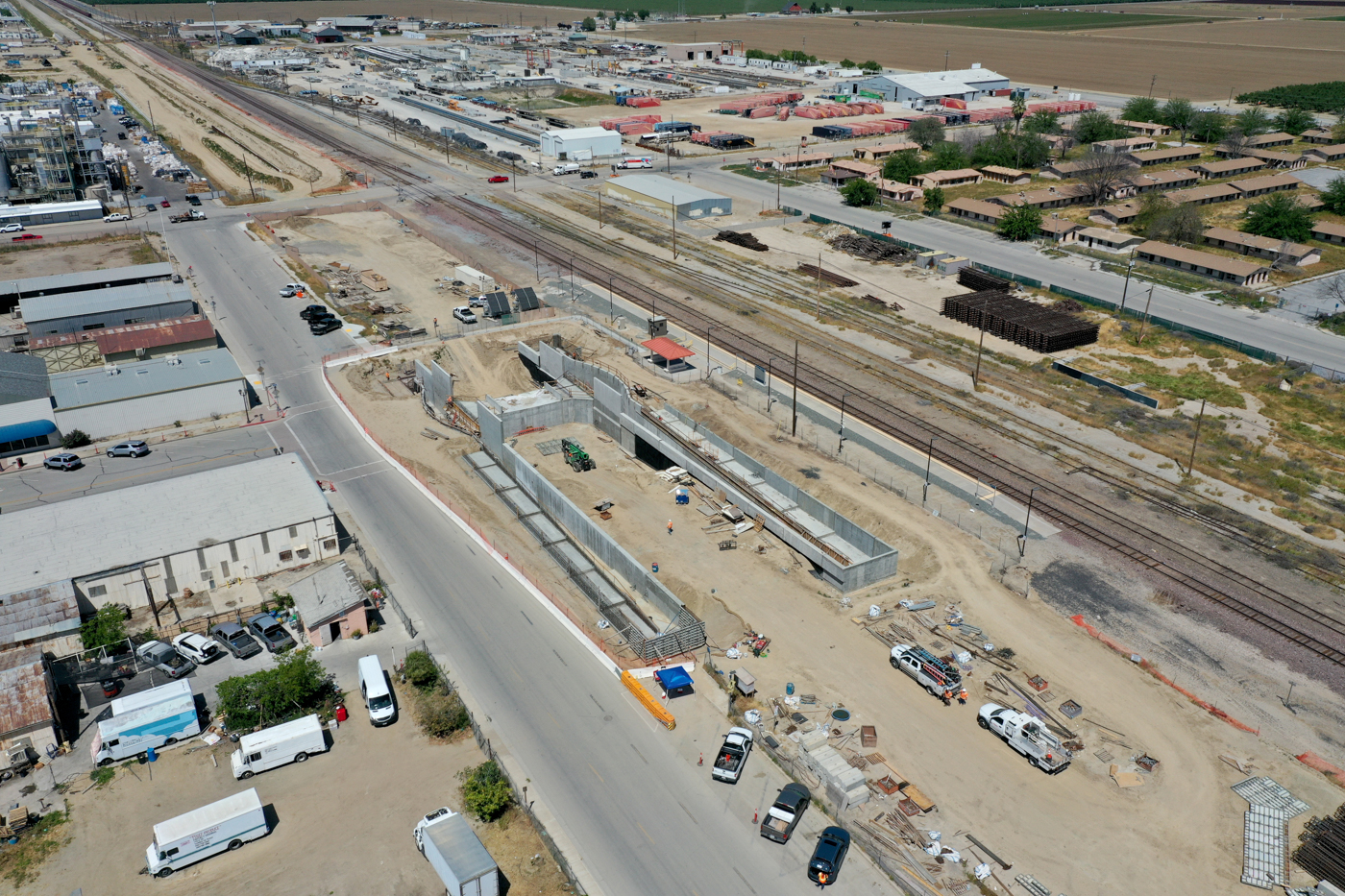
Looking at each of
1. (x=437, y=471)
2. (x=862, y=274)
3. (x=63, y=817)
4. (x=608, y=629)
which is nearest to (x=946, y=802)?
(x=608, y=629)

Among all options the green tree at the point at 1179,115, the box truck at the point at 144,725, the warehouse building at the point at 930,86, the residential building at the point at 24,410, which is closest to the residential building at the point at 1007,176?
the green tree at the point at 1179,115

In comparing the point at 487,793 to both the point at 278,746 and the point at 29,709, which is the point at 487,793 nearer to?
the point at 278,746

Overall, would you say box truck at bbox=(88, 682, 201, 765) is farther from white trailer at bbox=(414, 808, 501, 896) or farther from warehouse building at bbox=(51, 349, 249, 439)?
warehouse building at bbox=(51, 349, 249, 439)

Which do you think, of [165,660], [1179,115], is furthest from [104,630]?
[1179,115]

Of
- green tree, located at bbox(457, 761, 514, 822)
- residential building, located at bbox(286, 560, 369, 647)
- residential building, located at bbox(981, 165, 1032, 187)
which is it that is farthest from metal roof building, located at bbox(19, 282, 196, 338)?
residential building, located at bbox(981, 165, 1032, 187)

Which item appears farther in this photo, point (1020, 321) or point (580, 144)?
point (580, 144)

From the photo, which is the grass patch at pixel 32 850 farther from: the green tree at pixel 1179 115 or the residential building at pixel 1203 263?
the green tree at pixel 1179 115
